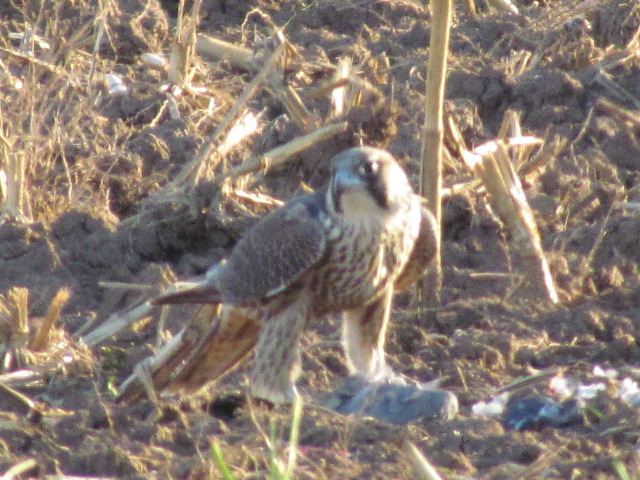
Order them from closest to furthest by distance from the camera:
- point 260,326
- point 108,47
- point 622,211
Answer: point 260,326
point 622,211
point 108,47

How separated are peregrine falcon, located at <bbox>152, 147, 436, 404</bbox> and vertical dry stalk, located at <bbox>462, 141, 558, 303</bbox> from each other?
0.60 metres

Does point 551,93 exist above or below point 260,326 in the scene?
above

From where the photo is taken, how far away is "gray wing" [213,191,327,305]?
16.8 ft

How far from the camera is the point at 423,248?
541 centimetres

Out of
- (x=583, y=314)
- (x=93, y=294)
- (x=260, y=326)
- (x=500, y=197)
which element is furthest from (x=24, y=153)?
(x=583, y=314)

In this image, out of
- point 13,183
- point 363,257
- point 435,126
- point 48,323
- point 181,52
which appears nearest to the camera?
point 363,257

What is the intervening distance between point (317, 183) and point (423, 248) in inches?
64.7

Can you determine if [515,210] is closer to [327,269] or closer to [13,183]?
[327,269]

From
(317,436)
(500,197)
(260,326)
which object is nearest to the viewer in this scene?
(317,436)

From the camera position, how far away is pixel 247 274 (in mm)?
5277

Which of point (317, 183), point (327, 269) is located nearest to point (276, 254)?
point (327, 269)

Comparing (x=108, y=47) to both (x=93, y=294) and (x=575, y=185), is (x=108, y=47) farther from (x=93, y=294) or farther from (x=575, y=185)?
(x=575, y=185)

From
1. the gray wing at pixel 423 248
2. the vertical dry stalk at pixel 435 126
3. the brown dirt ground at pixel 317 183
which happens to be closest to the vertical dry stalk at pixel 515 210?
the brown dirt ground at pixel 317 183

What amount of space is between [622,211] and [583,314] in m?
0.93
